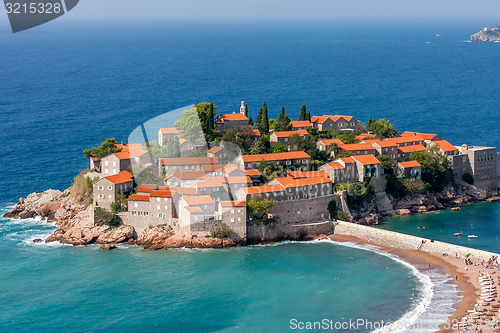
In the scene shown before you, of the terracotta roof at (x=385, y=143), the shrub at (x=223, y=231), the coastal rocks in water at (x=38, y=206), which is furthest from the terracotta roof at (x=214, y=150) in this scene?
the terracotta roof at (x=385, y=143)

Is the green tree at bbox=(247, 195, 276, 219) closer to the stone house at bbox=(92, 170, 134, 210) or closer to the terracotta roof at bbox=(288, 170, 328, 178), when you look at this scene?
the terracotta roof at bbox=(288, 170, 328, 178)

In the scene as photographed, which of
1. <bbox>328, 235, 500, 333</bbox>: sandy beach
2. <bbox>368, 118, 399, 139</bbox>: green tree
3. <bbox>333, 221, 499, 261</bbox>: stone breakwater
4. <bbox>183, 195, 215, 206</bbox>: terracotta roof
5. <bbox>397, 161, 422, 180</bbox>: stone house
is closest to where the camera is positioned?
<bbox>328, 235, 500, 333</bbox>: sandy beach

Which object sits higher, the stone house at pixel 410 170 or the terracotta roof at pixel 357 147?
the terracotta roof at pixel 357 147

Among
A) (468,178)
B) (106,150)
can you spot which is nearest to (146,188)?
(106,150)

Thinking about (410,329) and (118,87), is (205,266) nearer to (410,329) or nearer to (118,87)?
(410,329)

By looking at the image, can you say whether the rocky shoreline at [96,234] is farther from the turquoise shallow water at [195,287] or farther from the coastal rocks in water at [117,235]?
the turquoise shallow water at [195,287]

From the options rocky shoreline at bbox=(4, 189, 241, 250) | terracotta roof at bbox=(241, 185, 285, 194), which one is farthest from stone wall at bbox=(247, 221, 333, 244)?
terracotta roof at bbox=(241, 185, 285, 194)
